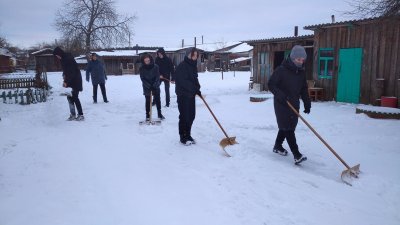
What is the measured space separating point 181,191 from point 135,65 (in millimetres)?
40688

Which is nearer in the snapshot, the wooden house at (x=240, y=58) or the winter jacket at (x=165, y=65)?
the winter jacket at (x=165, y=65)

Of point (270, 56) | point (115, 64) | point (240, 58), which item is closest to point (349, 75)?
point (270, 56)

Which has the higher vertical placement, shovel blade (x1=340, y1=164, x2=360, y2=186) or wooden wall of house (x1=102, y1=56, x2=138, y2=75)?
wooden wall of house (x1=102, y1=56, x2=138, y2=75)

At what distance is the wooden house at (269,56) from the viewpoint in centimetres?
1593

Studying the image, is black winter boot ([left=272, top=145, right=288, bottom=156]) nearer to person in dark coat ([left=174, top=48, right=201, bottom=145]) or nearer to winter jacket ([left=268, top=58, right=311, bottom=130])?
winter jacket ([left=268, top=58, right=311, bottom=130])

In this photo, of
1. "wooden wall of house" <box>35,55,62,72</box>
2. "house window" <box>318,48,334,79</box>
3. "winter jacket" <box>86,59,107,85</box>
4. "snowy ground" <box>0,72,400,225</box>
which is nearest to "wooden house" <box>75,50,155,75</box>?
"wooden wall of house" <box>35,55,62,72</box>

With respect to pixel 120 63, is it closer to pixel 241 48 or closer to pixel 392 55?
pixel 241 48

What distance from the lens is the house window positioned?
12727 millimetres

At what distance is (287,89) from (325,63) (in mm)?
8904

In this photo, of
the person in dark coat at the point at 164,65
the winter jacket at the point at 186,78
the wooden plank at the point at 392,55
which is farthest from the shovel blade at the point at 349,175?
the wooden plank at the point at 392,55

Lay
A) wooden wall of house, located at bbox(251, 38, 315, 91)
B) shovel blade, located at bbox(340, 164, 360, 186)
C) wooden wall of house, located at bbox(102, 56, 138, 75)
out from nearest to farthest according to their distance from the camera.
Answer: shovel blade, located at bbox(340, 164, 360, 186) → wooden wall of house, located at bbox(251, 38, 315, 91) → wooden wall of house, located at bbox(102, 56, 138, 75)

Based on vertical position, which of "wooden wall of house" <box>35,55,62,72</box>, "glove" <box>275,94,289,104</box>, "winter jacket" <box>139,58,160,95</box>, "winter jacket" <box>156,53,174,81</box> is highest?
"wooden wall of house" <box>35,55,62,72</box>

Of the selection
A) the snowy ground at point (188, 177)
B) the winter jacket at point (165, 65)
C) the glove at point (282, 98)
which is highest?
the winter jacket at point (165, 65)

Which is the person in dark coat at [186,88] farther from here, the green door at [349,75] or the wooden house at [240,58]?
the wooden house at [240,58]
